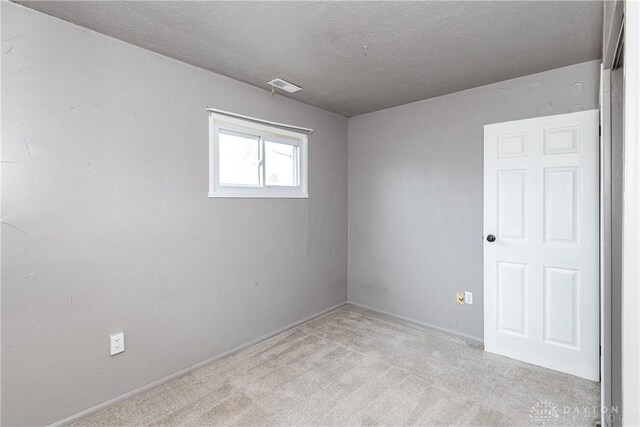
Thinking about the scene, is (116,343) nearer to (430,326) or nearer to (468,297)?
(430,326)

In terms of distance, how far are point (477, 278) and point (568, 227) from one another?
2.79 ft

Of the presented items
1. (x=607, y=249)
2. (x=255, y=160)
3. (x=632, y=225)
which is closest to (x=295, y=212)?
(x=255, y=160)

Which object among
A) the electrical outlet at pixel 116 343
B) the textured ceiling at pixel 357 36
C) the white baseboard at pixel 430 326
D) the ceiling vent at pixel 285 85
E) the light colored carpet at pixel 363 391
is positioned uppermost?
the ceiling vent at pixel 285 85

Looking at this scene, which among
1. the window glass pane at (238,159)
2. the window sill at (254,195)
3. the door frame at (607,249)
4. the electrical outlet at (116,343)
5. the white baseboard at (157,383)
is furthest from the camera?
the window glass pane at (238,159)

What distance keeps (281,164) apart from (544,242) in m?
2.33

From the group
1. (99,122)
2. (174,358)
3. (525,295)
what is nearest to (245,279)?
(174,358)

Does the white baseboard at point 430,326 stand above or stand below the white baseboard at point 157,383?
above

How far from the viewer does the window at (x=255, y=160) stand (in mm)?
2680

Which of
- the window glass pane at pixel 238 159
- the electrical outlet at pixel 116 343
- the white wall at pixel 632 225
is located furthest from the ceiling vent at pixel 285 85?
the white wall at pixel 632 225

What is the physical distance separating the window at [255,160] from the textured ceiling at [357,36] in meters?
0.43

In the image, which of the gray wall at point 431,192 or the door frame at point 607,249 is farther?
the gray wall at point 431,192

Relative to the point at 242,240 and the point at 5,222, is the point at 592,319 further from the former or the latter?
the point at 5,222

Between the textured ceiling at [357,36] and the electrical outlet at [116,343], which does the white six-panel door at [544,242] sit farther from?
Result: the electrical outlet at [116,343]

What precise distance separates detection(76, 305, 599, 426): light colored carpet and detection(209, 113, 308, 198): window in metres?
1.40
